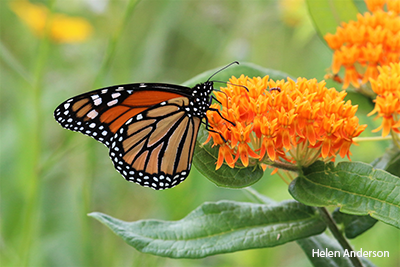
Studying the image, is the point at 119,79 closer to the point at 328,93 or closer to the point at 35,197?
the point at 35,197

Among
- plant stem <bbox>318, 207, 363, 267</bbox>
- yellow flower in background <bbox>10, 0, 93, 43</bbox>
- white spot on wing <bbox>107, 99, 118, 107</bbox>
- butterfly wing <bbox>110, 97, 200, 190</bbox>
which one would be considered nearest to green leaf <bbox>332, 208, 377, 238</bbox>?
plant stem <bbox>318, 207, 363, 267</bbox>

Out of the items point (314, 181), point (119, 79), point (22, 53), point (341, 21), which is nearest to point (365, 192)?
point (314, 181)

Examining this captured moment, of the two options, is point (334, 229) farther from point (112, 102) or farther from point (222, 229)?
point (112, 102)

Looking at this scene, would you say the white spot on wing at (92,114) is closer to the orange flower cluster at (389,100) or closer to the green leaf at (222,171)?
the green leaf at (222,171)

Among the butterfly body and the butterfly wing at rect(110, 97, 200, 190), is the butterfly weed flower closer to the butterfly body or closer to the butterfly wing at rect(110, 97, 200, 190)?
the butterfly body

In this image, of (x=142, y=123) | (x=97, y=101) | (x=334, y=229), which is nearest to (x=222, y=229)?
(x=334, y=229)
